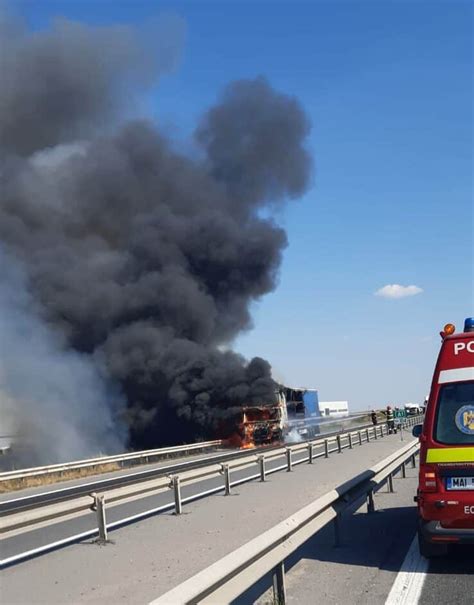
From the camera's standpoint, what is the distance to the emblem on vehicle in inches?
271

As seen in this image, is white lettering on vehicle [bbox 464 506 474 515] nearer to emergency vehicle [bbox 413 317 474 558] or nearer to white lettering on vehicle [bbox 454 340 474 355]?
emergency vehicle [bbox 413 317 474 558]

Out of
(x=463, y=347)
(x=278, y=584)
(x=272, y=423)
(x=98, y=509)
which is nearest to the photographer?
(x=278, y=584)

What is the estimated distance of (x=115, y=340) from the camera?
43.8m

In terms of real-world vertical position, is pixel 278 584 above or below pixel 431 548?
above

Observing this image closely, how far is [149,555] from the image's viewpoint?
7.91 metres

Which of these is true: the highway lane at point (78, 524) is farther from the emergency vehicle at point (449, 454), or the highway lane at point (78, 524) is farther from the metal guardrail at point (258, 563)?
the emergency vehicle at point (449, 454)

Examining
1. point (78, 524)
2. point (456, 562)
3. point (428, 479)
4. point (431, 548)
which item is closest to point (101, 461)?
point (78, 524)

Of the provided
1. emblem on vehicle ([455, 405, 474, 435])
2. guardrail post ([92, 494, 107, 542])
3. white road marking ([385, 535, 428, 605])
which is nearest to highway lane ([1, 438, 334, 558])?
guardrail post ([92, 494, 107, 542])

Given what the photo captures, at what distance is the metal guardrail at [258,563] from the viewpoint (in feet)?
13.4

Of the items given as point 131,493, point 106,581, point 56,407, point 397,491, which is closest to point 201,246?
point 56,407

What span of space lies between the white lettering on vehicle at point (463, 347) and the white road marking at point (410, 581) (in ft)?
6.77

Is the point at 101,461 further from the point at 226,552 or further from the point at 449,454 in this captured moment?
the point at 449,454

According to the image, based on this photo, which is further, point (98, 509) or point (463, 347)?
point (98, 509)

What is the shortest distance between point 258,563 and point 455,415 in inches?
109
